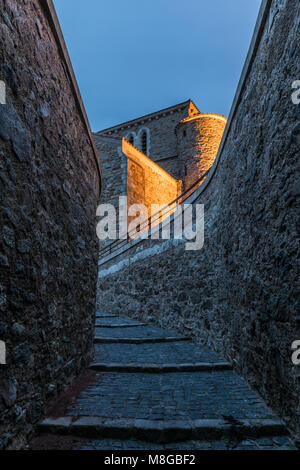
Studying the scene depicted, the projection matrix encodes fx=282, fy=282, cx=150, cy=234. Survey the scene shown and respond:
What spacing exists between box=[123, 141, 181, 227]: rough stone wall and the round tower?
1.68 metres

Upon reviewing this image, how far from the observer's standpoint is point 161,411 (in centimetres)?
256

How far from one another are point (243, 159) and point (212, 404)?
2796mm

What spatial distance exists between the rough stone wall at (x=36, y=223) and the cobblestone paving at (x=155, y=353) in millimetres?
924

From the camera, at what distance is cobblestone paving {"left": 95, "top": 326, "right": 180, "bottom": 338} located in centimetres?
581

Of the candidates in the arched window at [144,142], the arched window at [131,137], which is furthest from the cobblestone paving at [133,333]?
the arched window at [131,137]

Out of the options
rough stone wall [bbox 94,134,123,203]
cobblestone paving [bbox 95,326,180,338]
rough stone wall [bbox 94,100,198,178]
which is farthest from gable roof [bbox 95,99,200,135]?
cobblestone paving [bbox 95,326,180,338]

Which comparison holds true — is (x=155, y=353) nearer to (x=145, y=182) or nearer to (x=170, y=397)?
(x=170, y=397)
